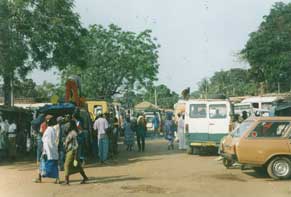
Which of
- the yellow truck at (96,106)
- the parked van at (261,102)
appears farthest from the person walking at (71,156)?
the parked van at (261,102)

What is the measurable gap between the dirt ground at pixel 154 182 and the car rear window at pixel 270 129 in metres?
1.15

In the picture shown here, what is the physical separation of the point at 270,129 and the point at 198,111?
844cm

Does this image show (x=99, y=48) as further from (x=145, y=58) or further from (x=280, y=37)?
(x=280, y=37)

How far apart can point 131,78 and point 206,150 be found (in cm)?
2902

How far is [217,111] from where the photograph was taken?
2364cm

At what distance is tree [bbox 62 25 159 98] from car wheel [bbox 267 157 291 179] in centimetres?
3762

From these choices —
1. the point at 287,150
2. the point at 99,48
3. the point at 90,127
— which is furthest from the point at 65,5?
the point at 99,48

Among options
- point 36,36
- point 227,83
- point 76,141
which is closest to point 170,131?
point 36,36

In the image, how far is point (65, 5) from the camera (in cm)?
2795

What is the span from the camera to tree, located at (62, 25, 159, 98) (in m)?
52.6

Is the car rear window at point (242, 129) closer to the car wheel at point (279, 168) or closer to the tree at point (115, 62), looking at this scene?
the car wheel at point (279, 168)

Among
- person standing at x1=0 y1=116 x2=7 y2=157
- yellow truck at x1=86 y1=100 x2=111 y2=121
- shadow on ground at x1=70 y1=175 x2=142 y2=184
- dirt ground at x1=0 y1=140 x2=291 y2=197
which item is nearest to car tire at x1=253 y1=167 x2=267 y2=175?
dirt ground at x1=0 y1=140 x2=291 y2=197

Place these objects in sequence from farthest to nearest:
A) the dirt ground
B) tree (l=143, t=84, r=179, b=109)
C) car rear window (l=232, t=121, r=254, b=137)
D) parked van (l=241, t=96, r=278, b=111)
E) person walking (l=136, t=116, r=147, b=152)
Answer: tree (l=143, t=84, r=179, b=109)
parked van (l=241, t=96, r=278, b=111)
person walking (l=136, t=116, r=147, b=152)
car rear window (l=232, t=121, r=254, b=137)
the dirt ground

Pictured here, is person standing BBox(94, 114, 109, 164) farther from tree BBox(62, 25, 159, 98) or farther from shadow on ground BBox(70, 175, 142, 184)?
tree BBox(62, 25, 159, 98)
